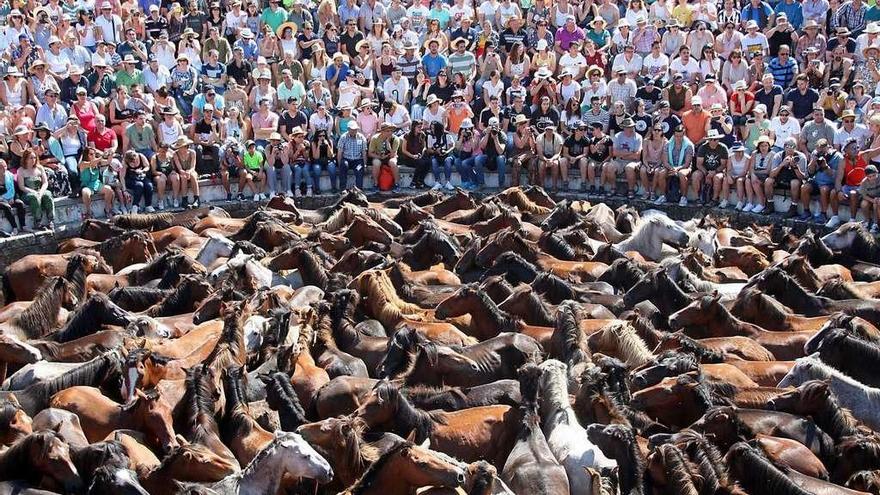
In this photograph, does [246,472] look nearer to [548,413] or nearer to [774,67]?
[548,413]

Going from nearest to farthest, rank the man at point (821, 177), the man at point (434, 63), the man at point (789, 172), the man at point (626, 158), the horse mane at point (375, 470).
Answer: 1. the horse mane at point (375, 470)
2. the man at point (821, 177)
3. the man at point (789, 172)
4. the man at point (626, 158)
5. the man at point (434, 63)

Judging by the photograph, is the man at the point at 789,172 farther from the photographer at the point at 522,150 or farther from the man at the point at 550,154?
the photographer at the point at 522,150

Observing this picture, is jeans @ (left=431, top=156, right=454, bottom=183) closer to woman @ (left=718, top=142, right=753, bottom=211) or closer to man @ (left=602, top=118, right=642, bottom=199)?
man @ (left=602, top=118, right=642, bottom=199)

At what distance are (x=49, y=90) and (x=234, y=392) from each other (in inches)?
413

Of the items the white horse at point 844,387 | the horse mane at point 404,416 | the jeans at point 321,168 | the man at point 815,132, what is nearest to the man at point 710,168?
the man at point 815,132

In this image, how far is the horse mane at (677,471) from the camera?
9.01 m

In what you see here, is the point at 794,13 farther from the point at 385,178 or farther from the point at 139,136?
the point at 139,136

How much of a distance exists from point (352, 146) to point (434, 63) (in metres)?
2.99

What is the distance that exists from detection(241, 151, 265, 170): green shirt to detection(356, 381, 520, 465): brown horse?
10.5 m

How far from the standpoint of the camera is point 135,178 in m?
19.0

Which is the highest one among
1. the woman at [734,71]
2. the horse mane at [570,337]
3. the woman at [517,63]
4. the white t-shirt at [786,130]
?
the woman at [517,63]

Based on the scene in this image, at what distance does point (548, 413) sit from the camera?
10.1m

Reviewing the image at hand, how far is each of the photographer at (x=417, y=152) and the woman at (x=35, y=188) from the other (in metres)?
5.85

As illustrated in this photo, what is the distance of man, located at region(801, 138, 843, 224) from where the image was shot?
17656mm
